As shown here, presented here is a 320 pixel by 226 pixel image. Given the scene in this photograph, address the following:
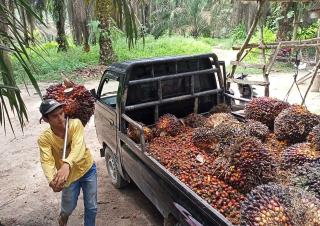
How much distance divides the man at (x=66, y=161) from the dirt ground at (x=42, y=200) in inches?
26.9

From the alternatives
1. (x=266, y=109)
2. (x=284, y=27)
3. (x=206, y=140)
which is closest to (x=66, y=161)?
(x=206, y=140)

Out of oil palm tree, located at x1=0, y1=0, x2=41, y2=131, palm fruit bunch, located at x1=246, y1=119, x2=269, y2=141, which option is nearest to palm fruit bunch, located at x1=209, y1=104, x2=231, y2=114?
palm fruit bunch, located at x1=246, y1=119, x2=269, y2=141

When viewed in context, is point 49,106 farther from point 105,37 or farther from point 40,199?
point 105,37

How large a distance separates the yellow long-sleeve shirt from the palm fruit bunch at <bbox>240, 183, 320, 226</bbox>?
1.49 m

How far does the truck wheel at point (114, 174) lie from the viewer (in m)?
4.51

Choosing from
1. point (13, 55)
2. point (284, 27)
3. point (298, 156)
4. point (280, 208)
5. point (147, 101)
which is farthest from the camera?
point (284, 27)

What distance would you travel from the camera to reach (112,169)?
4746mm

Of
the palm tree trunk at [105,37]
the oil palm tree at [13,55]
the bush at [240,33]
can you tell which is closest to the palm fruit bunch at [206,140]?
the oil palm tree at [13,55]

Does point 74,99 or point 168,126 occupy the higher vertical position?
point 74,99

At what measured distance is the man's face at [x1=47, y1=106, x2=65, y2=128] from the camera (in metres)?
2.85

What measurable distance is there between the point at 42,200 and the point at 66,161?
218cm

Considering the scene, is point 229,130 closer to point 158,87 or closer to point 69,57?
point 158,87

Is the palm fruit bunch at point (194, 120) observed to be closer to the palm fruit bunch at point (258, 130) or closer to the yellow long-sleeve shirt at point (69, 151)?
the palm fruit bunch at point (258, 130)

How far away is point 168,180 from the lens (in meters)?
2.72
